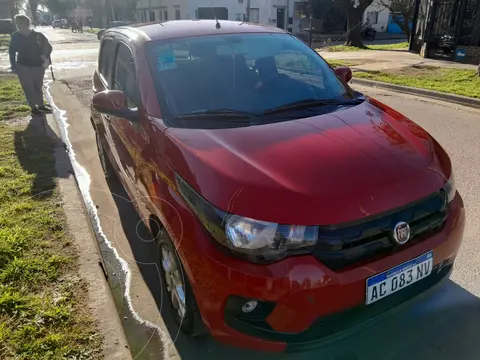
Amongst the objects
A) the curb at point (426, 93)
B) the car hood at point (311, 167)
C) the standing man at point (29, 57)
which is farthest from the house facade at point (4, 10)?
the car hood at point (311, 167)

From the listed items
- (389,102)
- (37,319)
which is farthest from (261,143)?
(389,102)

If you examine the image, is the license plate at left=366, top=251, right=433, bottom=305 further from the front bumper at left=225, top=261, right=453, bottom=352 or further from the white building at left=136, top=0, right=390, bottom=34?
the white building at left=136, top=0, right=390, bottom=34

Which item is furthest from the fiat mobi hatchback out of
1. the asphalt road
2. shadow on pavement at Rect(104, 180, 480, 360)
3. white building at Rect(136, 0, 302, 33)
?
white building at Rect(136, 0, 302, 33)

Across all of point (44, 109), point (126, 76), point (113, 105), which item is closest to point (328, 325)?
point (113, 105)

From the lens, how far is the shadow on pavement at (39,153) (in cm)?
466

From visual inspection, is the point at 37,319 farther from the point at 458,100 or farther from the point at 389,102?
the point at 458,100

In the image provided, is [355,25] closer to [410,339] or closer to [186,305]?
[410,339]

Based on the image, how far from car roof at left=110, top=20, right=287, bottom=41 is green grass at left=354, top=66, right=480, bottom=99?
6463 millimetres

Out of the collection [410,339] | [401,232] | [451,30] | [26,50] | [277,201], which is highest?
[451,30]

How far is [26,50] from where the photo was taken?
298 inches

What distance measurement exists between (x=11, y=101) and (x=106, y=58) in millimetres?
5863

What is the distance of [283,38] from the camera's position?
375cm

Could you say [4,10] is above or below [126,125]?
above

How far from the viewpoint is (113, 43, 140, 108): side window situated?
320 centimetres
